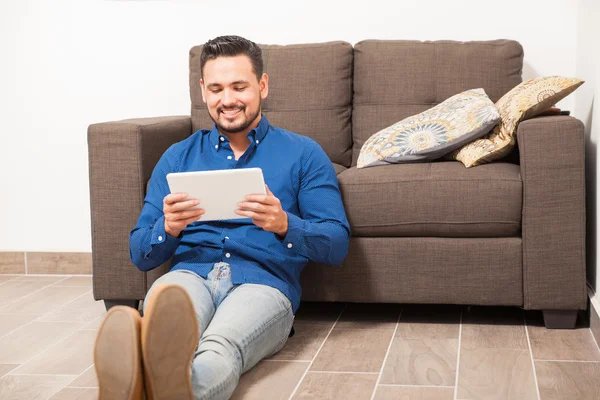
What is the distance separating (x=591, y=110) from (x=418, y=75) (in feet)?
2.11

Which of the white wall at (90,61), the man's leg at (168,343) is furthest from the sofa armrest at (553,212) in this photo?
the man's leg at (168,343)

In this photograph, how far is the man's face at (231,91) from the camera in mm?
2244

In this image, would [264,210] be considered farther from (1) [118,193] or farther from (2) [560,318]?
(2) [560,318]

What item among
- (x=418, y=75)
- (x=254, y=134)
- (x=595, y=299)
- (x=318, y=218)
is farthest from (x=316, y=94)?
(x=595, y=299)

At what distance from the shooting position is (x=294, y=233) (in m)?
2.16

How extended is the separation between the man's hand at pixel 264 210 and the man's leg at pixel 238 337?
180 mm

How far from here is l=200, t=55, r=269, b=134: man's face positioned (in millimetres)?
2244

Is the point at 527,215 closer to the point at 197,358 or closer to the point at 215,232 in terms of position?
the point at 215,232

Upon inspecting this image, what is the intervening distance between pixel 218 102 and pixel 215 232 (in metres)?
0.35

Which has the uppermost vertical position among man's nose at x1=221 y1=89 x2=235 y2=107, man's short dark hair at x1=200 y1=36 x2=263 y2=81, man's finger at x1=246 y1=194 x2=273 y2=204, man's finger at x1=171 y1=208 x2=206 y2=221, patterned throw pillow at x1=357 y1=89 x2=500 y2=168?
man's short dark hair at x1=200 y1=36 x2=263 y2=81

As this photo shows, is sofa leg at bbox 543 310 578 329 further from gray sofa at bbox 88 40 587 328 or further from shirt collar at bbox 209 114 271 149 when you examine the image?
shirt collar at bbox 209 114 271 149

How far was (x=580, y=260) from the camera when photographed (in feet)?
7.97

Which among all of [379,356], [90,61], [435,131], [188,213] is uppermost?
[90,61]

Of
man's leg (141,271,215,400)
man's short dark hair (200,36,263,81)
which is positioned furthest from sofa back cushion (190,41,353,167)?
man's leg (141,271,215,400)
